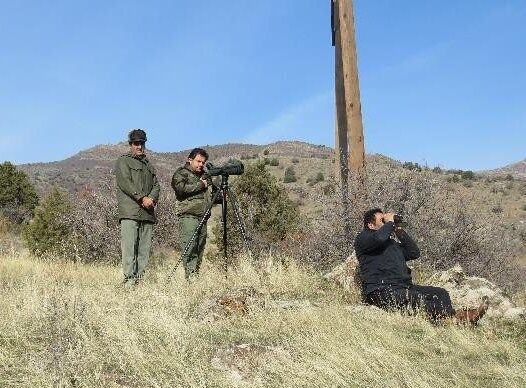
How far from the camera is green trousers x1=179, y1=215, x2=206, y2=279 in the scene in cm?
734

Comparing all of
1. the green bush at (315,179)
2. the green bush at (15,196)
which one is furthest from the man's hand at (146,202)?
the green bush at (315,179)

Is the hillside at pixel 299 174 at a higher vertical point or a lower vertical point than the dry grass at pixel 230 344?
higher

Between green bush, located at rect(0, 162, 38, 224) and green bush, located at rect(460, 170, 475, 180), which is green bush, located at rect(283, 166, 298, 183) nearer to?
green bush, located at rect(460, 170, 475, 180)

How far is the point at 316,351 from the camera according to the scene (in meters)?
4.00

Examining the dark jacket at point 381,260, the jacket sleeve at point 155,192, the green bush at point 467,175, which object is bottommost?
the dark jacket at point 381,260

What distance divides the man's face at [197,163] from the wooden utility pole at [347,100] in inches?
107

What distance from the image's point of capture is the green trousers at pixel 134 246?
22.8ft

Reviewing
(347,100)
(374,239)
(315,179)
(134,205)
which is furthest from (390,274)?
(315,179)

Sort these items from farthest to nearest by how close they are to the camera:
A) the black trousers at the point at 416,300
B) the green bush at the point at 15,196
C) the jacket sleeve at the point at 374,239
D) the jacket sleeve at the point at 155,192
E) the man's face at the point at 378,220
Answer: the green bush at the point at 15,196
the jacket sleeve at the point at 155,192
the man's face at the point at 378,220
the jacket sleeve at the point at 374,239
the black trousers at the point at 416,300

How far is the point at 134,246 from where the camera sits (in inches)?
276

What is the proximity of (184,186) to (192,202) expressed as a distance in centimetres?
27

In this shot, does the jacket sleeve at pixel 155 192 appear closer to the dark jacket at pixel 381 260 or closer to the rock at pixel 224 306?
the rock at pixel 224 306

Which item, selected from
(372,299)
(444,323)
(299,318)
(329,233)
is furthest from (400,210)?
(299,318)

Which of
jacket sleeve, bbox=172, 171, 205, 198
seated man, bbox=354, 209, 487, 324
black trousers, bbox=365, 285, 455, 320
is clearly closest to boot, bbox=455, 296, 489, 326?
seated man, bbox=354, 209, 487, 324
